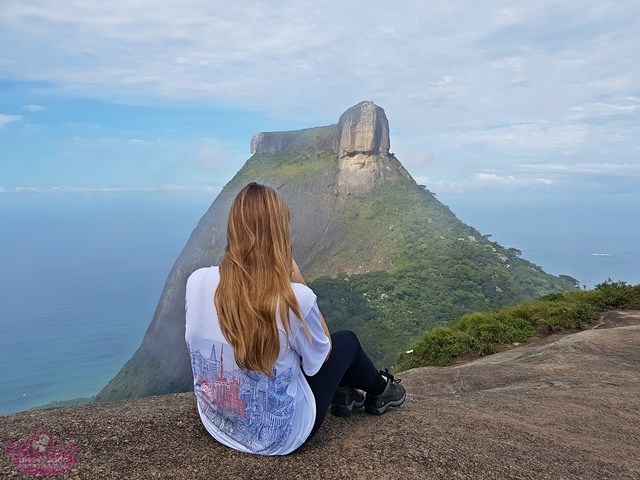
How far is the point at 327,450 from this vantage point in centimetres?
369

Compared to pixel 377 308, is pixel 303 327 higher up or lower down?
higher up

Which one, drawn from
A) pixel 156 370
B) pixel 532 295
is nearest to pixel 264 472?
pixel 532 295

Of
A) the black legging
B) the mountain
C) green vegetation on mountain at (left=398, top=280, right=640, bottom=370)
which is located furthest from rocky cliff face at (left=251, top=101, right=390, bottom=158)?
the black legging

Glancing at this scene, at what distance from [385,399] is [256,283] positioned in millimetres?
1975

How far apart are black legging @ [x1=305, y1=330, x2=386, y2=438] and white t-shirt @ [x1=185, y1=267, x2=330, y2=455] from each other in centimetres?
12

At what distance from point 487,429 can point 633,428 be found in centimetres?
168

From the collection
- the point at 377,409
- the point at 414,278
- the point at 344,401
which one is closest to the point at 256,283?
the point at 344,401

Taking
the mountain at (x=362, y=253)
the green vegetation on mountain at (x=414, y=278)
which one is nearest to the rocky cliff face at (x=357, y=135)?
the mountain at (x=362, y=253)

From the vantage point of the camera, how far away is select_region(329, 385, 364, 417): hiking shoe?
14.2ft

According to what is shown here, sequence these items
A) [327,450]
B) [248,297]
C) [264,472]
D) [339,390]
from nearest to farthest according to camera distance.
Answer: [248,297] < [264,472] < [327,450] < [339,390]

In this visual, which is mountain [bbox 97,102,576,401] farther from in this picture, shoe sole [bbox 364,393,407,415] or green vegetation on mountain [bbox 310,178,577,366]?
shoe sole [bbox 364,393,407,415]

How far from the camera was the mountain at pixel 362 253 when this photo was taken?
5519 centimetres

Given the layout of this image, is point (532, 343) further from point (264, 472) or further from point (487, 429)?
point (264, 472)

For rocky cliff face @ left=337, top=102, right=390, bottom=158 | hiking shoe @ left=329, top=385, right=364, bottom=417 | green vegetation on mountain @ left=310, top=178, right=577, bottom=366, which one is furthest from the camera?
rocky cliff face @ left=337, top=102, right=390, bottom=158
